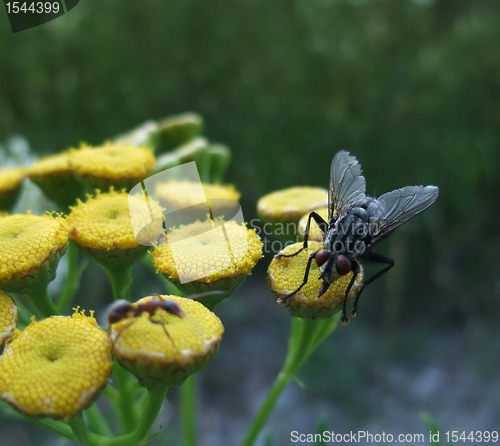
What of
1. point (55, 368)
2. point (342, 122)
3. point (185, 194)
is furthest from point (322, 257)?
point (342, 122)

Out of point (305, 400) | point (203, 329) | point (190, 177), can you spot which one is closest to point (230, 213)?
point (190, 177)

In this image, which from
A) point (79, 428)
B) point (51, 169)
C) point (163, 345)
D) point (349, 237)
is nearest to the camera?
point (163, 345)

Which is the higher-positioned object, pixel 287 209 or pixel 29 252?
pixel 29 252

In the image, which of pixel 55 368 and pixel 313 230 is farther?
pixel 313 230

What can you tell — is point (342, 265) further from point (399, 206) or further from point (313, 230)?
point (399, 206)

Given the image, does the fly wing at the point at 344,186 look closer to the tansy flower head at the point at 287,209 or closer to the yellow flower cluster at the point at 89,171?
the tansy flower head at the point at 287,209

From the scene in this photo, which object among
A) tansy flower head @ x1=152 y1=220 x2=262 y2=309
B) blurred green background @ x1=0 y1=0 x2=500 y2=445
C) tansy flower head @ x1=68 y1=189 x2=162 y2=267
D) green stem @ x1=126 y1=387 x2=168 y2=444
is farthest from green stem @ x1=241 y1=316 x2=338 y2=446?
blurred green background @ x1=0 y1=0 x2=500 y2=445

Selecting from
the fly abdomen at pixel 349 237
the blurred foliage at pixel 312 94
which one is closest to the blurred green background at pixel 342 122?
the blurred foliage at pixel 312 94
